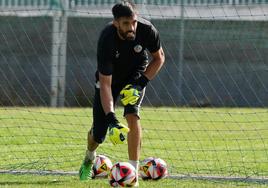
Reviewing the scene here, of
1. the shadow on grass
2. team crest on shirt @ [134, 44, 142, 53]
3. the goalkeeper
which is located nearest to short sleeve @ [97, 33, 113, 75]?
the goalkeeper

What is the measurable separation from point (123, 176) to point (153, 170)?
0.81m

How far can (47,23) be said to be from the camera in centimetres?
1730

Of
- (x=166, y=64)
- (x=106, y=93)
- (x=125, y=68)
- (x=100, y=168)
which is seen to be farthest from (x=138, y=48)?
(x=166, y=64)

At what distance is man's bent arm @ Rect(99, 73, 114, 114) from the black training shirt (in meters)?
0.05

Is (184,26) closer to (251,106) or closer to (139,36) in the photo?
(251,106)

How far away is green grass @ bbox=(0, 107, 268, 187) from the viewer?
8.77 m

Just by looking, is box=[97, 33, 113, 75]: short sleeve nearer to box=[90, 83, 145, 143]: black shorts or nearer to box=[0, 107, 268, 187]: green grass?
box=[90, 83, 145, 143]: black shorts

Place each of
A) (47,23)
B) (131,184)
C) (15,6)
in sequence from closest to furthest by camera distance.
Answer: (131,184) < (47,23) < (15,6)

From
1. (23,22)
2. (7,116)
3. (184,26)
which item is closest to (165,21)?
(184,26)

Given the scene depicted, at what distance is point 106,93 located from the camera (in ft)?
24.1

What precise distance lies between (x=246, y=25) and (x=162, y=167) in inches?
340

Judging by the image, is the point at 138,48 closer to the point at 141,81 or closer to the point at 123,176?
the point at 141,81

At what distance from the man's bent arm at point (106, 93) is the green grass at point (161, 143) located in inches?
32.3

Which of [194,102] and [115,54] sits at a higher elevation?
[115,54]
